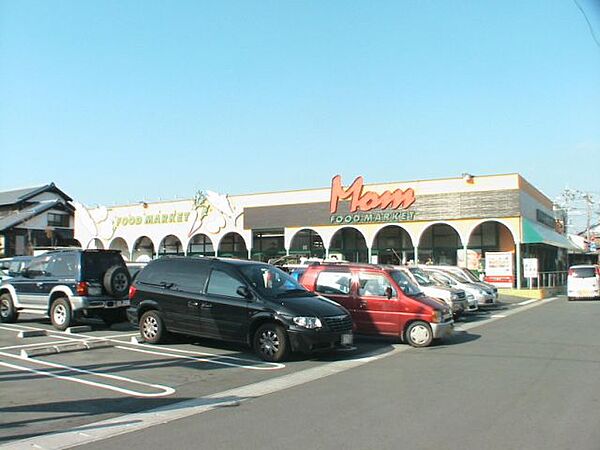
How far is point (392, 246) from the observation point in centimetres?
3856

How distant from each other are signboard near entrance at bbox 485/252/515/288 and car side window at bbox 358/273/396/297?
65.0ft

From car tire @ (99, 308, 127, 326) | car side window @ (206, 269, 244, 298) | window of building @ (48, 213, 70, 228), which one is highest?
window of building @ (48, 213, 70, 228)

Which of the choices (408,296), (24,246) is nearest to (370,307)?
(408,296)

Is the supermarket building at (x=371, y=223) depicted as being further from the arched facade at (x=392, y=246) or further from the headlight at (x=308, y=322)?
the headlight at (x=308, y=322)

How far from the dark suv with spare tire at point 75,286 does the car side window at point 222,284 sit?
3.77 meters

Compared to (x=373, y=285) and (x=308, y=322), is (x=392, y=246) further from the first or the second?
(x=308, y=322)

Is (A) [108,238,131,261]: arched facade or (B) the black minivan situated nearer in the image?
(B) the black minivan

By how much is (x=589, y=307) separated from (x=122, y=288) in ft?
61.8

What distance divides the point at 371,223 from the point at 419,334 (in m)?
23.5

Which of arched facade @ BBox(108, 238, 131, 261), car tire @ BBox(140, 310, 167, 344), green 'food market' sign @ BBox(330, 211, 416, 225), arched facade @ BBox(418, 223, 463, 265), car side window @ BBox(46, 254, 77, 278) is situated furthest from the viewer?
arched facade @ BBox(108, 238, 131, 261)

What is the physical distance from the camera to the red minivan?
12961mm

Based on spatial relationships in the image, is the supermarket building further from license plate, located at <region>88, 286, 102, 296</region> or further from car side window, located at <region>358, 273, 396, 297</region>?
car side window, located at <region>358, 273, 396, 297</region>

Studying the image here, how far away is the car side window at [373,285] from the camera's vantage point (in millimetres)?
13461

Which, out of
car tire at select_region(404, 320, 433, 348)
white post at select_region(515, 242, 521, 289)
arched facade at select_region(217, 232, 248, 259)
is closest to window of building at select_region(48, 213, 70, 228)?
arched facade at select_region(217, 232, 248, 259)
